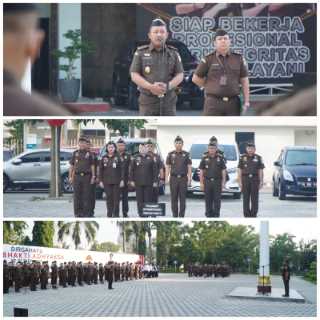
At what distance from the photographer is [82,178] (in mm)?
9695

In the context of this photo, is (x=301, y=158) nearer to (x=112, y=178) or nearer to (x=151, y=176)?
(x=151, y=176)

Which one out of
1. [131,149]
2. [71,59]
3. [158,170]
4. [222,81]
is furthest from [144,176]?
[71,59]

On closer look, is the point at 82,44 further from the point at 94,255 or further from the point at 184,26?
the point at 94,255

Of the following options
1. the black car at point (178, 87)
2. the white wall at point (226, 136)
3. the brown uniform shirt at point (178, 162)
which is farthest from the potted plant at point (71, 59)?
the brown uniform shirt at point (178, 162)

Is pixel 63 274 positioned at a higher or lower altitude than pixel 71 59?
lower

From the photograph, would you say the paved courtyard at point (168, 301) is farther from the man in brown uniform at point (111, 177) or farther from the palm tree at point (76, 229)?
the man in brown uniform at point (111, 177)

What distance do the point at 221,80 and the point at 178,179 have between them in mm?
882

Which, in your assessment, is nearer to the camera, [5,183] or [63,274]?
[5,183]

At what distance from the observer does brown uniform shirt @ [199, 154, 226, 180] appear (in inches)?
381

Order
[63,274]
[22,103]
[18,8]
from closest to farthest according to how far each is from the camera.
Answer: [18,8] → [22,103] → [63,274]

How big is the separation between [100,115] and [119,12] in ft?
2.75

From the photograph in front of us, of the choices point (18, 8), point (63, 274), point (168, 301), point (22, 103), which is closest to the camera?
point (18, 8)

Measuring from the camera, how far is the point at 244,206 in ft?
31.5

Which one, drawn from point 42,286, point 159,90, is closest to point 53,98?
point 159,90
